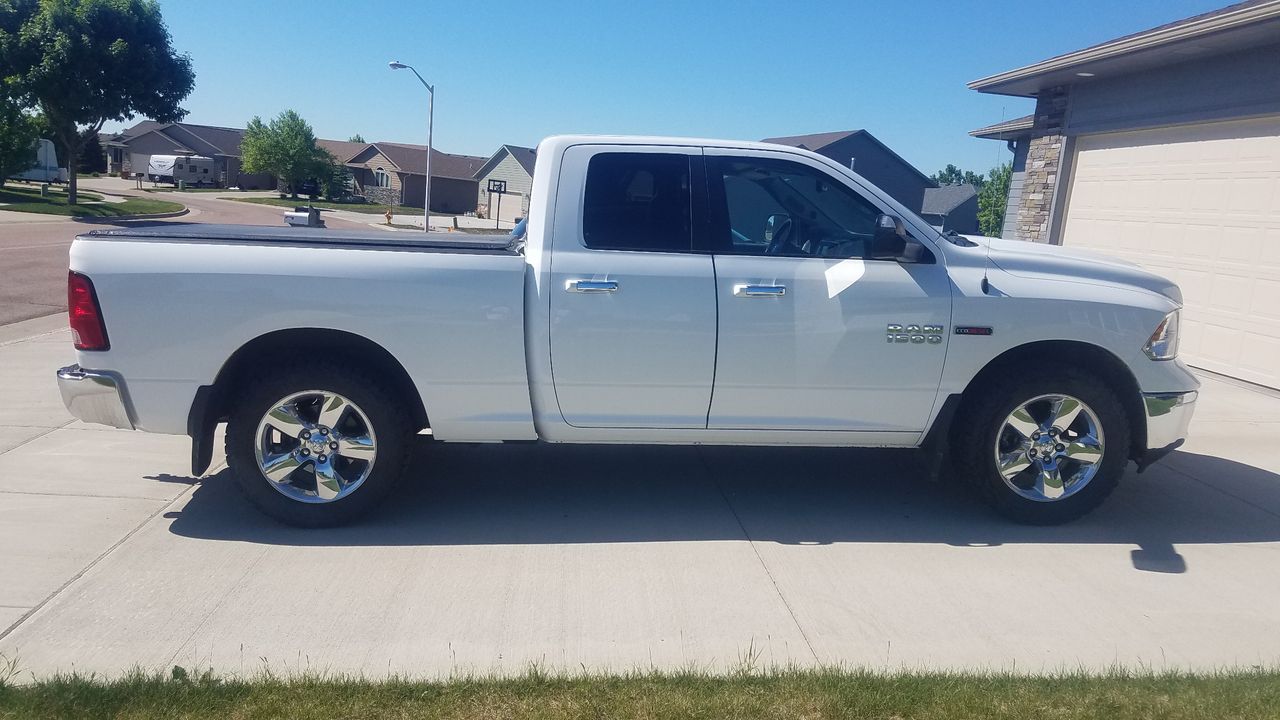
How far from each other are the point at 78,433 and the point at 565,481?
10.8ft

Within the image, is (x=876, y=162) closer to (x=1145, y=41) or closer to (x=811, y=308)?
(x=1145, y=41)

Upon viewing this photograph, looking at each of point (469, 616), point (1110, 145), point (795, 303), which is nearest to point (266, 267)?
point (469, 616)

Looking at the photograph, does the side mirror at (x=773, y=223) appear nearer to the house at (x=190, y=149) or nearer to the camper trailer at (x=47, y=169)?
the camper trailer at (x=47, y=169)

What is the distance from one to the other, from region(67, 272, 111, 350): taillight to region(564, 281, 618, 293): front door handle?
2188 millimetres

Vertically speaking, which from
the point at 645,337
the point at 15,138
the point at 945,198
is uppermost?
the point at 945,198

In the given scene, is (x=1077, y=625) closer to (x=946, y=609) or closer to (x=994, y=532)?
(x=946, y=609)

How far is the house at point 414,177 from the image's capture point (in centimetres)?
7750

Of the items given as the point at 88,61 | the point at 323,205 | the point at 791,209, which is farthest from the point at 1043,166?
the point at 323,205

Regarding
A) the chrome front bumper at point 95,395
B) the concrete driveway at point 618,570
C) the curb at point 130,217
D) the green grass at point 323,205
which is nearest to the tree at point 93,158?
the green grass at point 323,205

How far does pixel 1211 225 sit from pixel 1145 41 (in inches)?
78.7

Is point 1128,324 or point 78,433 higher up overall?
point 1128,324

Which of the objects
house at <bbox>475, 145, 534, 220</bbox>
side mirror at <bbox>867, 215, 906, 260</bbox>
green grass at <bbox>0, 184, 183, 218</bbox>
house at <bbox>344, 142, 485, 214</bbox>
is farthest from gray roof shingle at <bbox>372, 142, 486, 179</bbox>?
side mirror at <bbox>867, 215, 906, 260</bbox>

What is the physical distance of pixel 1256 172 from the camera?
9039mm

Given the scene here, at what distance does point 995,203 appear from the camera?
25.8m
